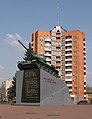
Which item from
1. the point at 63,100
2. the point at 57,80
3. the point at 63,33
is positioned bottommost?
the point at 63,100

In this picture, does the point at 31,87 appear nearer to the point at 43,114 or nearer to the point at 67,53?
the point at 43,114

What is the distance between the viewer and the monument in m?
33.8

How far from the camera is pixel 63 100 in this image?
41969 mm

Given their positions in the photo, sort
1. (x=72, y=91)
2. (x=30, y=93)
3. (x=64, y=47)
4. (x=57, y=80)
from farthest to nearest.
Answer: (x=64, y=47) < (x=72, y=91) < (x=57, y=80) < (x=30, y=93)

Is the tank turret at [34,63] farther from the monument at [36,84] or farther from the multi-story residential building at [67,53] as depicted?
the multi-story residential building at [67,53]

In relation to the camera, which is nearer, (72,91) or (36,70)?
(36,70)

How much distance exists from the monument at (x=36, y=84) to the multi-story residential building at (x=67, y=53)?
57.1 metres

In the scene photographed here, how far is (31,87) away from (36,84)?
0.84 m

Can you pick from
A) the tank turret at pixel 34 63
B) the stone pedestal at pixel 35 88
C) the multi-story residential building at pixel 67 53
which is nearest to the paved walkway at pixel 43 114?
the stone pedestal at pixel 35 88

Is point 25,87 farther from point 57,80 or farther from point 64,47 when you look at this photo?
point 64,47

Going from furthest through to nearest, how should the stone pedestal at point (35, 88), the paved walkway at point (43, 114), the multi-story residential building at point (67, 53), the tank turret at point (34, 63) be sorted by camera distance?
the multi-story residential building at point (67, 53), the tank turret at point (34, 63), the stone pedestal at point (35, 88), the paved walkway at point (43, 114)

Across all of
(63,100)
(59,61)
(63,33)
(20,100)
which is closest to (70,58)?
(59,61)

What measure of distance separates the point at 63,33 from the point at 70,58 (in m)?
11.8

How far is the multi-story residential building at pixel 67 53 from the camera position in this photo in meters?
95.2
